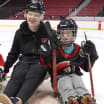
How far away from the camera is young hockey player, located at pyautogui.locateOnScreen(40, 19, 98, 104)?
109 centimetres

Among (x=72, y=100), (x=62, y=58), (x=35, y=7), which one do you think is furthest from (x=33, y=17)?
(x=72, y=100)

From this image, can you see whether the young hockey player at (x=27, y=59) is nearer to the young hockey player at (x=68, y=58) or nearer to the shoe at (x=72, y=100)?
the young hockey player at (x=68, y=58)

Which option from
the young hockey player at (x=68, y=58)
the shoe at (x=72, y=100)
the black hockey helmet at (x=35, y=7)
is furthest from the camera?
the black hockey helmet at (x=35, y=7)

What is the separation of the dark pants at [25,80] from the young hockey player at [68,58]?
0.06 metres

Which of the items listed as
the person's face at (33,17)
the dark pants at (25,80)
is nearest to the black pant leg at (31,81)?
the dark pants at (25,80)

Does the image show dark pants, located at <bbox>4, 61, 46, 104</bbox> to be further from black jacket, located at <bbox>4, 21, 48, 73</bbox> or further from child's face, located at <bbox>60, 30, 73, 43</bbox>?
child's face, located at <bbox>60, 30, 73, 43</bbox>

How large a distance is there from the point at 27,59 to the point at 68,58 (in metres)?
0.26

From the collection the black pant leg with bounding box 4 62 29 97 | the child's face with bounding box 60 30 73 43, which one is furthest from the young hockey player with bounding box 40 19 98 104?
the black pant leg with bounding box 4 62 29 97

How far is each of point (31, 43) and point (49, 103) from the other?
39 centimetres

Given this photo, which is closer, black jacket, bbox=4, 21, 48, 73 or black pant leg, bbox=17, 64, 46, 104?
black pant leg, bbox=17, 64, 46, 104

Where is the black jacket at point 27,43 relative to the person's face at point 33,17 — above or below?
below

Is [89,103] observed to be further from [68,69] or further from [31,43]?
[31,43]

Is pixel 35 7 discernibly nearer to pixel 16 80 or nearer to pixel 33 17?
pixel 33 17

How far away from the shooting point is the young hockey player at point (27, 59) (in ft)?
3.46
